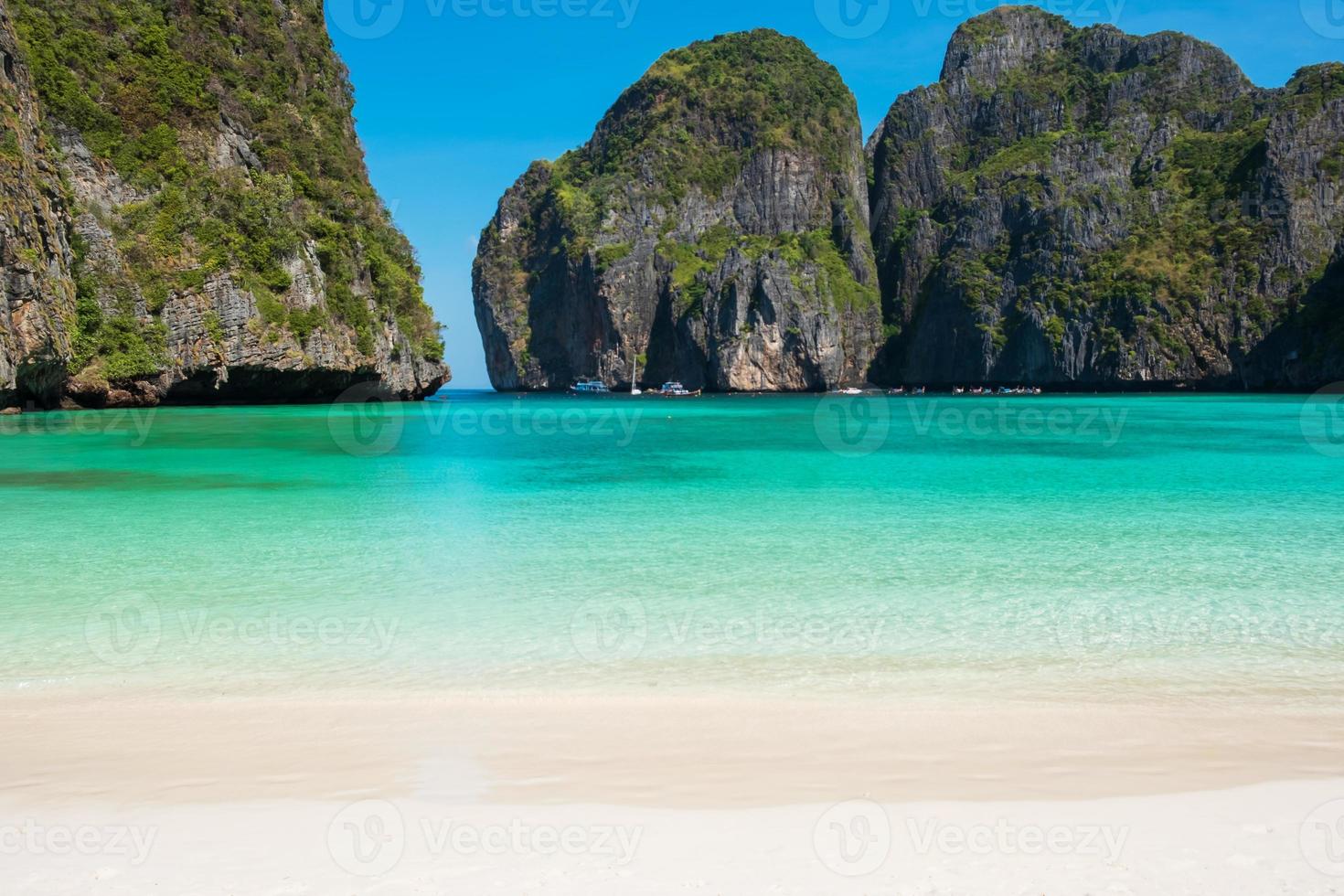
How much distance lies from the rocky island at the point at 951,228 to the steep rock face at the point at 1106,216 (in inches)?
12.1

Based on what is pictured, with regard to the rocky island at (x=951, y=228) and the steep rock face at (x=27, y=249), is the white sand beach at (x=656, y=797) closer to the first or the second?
the steep rock face at (x=27, y=249)

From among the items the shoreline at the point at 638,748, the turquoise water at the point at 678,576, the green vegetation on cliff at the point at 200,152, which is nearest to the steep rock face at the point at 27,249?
the green vegetation on cliff at the point at 200,152

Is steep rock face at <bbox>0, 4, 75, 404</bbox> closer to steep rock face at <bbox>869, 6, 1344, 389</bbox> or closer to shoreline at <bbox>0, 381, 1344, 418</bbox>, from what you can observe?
shoreline at <bbox>0, 381, 1344, 418</bbox>

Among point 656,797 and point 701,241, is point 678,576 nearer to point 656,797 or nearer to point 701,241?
point 656,797

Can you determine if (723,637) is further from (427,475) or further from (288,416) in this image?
(288,416)

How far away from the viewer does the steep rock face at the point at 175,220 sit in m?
32.8

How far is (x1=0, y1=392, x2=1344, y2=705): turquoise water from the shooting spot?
6.58m

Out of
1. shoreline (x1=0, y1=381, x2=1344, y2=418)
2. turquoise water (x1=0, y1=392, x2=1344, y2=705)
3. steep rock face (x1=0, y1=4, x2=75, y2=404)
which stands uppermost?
steep rock face (x1=0, y1=4, x2=75, y2=404)

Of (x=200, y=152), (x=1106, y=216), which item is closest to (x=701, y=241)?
(x=1106, y=216)

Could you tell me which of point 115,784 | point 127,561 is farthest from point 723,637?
point 127,561

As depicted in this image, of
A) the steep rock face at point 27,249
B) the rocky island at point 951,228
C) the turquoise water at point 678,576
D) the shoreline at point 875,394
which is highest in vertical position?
the rocky island at point 951,228

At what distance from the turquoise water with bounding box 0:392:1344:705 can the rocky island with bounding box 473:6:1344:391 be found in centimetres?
8578

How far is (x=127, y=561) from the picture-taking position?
33.8 ft

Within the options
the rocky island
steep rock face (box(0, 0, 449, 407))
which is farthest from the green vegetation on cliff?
the rocky island
